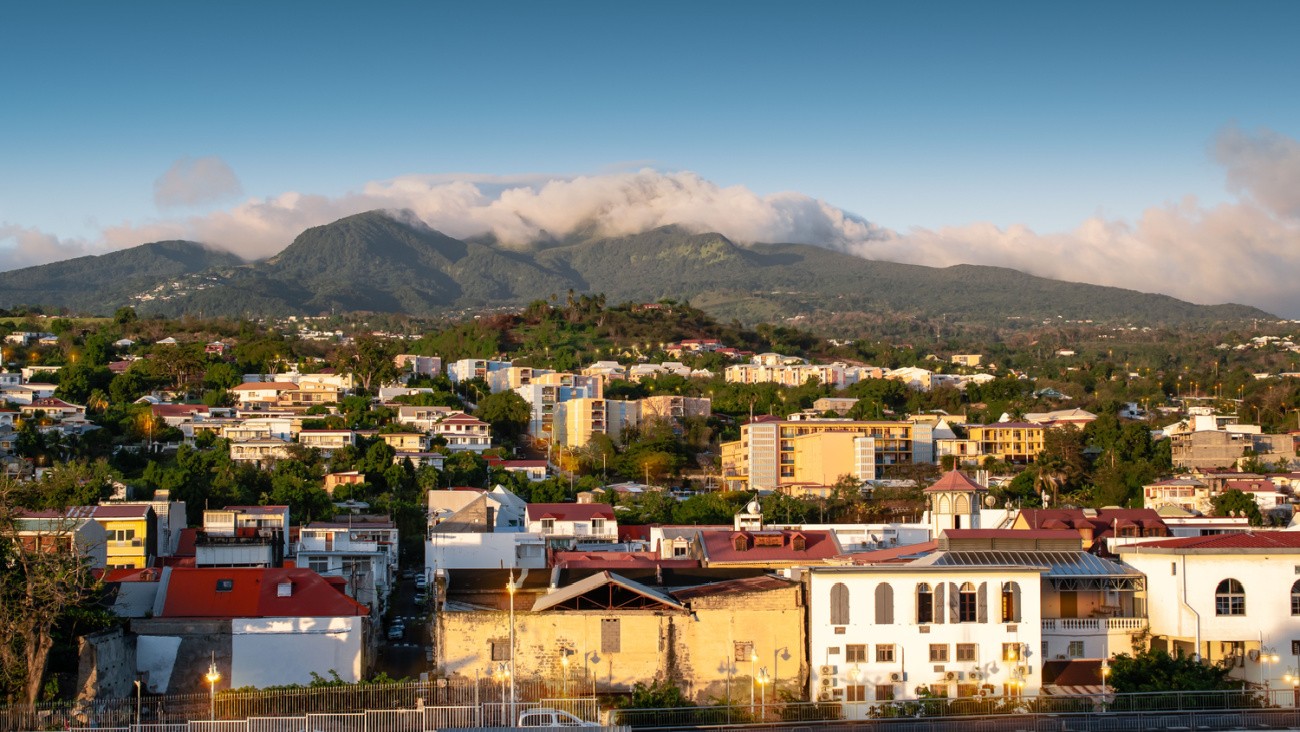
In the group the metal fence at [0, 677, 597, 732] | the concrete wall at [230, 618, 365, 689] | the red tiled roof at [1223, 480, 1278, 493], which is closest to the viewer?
the metal fence at [0, 677, 597, 732]

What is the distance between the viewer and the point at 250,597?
34.0 meters

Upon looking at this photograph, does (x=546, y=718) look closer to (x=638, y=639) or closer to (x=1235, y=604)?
(x=638, y=639)

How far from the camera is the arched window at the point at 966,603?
29.8 metres

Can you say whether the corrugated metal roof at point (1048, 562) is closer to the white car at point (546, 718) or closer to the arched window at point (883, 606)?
the arched window at point (883, 606)

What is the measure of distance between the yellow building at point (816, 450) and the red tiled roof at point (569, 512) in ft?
73.1

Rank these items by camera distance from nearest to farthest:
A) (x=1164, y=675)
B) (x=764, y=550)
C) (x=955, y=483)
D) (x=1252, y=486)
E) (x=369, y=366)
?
(x=1164, y=675) < (x=764, y=550) < (x=955, y=483) < (x=1252, y=486) < (x=369, y=366)

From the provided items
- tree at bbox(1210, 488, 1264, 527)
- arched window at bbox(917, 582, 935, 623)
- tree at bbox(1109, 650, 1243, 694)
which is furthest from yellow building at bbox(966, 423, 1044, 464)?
tree at bbox(1109, 650, 1243, 694)

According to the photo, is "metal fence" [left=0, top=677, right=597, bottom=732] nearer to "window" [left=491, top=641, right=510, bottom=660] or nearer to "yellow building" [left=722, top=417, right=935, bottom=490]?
"window" [left=491, top=641, right=510, bottom=660]

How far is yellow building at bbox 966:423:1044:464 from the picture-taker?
9256 cm

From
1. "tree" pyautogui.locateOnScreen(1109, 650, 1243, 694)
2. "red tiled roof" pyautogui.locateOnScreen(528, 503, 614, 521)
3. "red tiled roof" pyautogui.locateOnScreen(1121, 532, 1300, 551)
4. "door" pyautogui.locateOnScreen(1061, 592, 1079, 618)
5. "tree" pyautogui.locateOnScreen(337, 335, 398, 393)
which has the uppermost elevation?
"tree" pyautogui.locateOnScreen(337, 335, 398, 393)

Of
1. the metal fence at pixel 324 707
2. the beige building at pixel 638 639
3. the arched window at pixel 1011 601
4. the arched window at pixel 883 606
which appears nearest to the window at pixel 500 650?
the beige building at pixel 638 639

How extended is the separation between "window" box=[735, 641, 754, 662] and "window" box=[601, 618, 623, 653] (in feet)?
7.19

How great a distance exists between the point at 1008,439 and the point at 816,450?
13961 mm

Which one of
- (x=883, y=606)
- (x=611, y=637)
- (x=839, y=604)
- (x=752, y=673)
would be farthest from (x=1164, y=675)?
(x=611, y=637)
